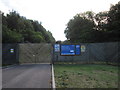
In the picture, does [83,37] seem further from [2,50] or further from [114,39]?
[2,50]

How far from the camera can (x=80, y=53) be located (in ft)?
57.0

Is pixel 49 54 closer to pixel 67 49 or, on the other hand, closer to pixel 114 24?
pixel 67 49

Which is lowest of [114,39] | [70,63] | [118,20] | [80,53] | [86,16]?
[70,63]

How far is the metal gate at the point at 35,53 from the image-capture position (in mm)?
18359

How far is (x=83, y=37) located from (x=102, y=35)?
446cm

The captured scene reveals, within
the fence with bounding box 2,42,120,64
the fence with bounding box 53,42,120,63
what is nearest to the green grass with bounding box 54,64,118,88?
the fence with bounding box 2,42,120,64

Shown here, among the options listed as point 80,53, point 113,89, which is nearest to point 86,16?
point 80,53

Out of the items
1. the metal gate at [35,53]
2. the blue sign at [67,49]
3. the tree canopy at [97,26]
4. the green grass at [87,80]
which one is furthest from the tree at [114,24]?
the green grass at [87,80]

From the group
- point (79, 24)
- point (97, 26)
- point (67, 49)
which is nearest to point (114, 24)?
point (97, 26)

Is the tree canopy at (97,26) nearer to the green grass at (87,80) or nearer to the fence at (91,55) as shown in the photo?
the fence at (91,55)

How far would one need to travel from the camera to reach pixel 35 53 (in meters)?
18.6

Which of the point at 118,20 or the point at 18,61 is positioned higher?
the point at 118,20

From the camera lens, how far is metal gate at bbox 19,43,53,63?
1836cm

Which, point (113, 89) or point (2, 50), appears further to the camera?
point (2, 50)
